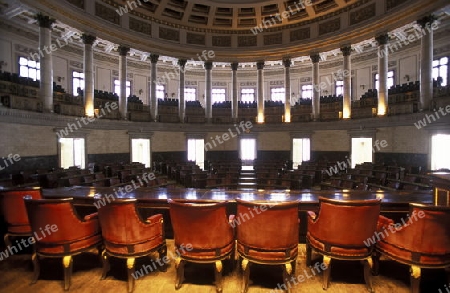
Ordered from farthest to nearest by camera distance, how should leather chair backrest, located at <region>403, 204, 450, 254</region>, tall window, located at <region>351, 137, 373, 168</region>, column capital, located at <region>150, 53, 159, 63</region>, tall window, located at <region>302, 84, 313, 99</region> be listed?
1. tall window, located at <region>302, 84, 313, 99</region>
2. column capital, located at <region>150, 53, 159, 63</region>
3. tall window, located at <region>351, 137, 373, 168</region>
4. leather chair backrest, located at <region>403, 204, 450, 254</region>

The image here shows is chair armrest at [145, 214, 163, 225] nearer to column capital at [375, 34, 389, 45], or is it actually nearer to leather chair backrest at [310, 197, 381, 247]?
leather chair backrest at [310, 197, 381, 247]

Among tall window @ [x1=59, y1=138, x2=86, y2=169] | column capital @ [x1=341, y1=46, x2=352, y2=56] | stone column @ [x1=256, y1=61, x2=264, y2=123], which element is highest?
column capital @ [x1=341, y1=46, x2=352, y2=56]

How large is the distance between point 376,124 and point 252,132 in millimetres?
9654

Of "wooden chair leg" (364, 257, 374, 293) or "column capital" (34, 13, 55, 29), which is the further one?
"column capital" (34, 13, 55, 29)

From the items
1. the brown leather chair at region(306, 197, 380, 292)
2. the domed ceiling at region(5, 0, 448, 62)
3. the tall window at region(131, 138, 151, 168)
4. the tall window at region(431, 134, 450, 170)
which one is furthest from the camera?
the tall window at region(131, 138, 151, 168)

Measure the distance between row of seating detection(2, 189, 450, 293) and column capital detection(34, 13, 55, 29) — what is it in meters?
14.8

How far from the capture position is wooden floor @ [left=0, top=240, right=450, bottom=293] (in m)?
3.28

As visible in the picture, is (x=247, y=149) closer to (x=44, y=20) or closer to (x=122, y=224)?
(x=44, y=20)

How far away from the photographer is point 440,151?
512 inches

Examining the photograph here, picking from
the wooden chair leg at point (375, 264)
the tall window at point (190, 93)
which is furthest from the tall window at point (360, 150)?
the tall window at point (190, 93)

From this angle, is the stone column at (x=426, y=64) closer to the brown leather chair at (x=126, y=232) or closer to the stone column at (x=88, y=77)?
the brown leather chair at (x=126, y=232)

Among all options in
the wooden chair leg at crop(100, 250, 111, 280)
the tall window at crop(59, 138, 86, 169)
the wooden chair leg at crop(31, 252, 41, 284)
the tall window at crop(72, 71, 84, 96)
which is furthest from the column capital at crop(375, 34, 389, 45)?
the tall window at crop(72, 71, 84, 96)

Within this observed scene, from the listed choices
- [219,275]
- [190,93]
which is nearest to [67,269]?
[219,275]

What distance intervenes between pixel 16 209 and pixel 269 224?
4.07m
